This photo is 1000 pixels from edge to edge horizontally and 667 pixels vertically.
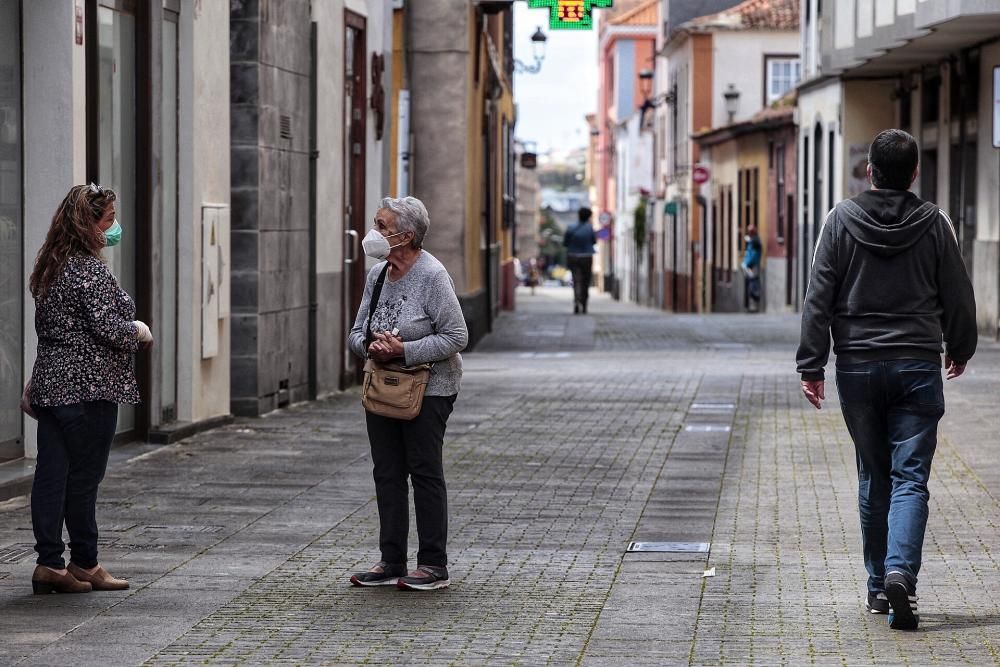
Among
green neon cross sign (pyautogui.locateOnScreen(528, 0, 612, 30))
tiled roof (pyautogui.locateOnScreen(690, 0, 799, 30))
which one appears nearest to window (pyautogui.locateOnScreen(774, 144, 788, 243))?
tiled roof (pyautogui.locateOnScreen(690, 0, 799, 30))

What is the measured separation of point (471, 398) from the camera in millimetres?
16547

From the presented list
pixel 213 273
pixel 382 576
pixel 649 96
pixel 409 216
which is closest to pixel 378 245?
pixel 409 216

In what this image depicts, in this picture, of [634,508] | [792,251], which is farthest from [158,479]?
[792,251]

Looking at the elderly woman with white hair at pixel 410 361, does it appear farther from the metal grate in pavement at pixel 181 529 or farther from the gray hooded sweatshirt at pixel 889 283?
the metal grate in pavement at pixel 181 529

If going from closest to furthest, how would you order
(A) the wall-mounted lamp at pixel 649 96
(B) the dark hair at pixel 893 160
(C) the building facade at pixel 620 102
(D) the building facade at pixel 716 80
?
(B) the dark hair at pixel 893 160 < (D) the building facade at pixel 716 80 < (A) the wall-mounted lamp at pixel 649 96 < (C) the building facade at pixel 620 102

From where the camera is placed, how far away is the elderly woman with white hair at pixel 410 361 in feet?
25.8

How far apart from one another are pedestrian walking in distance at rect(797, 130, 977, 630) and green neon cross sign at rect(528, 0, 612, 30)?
54.4ft

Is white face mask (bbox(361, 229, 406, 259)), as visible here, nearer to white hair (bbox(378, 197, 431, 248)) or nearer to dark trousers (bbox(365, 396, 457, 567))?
white hair (bbox(378, 197, 431, 248))

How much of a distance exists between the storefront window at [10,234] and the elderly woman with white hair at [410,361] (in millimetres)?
3590

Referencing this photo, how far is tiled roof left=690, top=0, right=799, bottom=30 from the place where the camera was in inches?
2057

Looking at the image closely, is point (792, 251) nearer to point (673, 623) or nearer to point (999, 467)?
point (999, 467)

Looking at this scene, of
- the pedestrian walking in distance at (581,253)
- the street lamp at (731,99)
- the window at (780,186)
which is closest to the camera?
the pedestrian walking in distance at (581,253)

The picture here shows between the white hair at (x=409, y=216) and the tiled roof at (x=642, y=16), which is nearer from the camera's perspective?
the white hair at (x=409, y=216)

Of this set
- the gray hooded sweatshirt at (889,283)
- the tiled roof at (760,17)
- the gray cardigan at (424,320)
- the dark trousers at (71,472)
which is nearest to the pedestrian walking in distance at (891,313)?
the gray hooded sweatshirt at (889,283)
